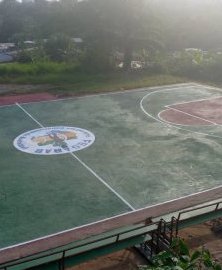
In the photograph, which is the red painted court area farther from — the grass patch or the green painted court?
the grass patch

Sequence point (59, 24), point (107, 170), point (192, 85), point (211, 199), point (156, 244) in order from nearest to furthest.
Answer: point (156, 244) < point (211, 199) < point (107, 170) < point (192, 85) < point (59, 24)

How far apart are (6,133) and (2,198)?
5135 millimetres

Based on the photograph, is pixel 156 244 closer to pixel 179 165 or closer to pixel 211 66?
pixel 179 165

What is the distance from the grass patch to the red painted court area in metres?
4.20

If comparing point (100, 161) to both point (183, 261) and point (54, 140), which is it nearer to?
point (54, 140)

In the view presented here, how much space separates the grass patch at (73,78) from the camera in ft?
74.0

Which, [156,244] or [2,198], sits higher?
[156,244]

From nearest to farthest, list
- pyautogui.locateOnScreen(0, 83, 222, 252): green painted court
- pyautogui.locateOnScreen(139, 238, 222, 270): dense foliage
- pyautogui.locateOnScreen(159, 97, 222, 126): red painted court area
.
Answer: pyautogui.locateOnScreen(139, 238, 222, 270): dense foliage
pyautogui.locateOnScreen(0, 83, 222, 252): green painted court
pyautogui.locateOnScreen(159, 97, 222, 126): red painted court area

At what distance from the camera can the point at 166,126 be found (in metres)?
16.0

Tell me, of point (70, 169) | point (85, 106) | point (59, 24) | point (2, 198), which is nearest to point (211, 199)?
point (70, 169)

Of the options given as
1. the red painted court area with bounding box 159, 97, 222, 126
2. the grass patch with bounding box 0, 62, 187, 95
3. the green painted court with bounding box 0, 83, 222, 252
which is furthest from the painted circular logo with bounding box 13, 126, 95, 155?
the grass patch with bounding box 0, 62, 187, 95

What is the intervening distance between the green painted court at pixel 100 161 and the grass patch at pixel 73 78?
9.68ft

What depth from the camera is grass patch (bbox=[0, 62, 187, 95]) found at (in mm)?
22562

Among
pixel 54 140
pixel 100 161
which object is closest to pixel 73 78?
pixel 54 140
